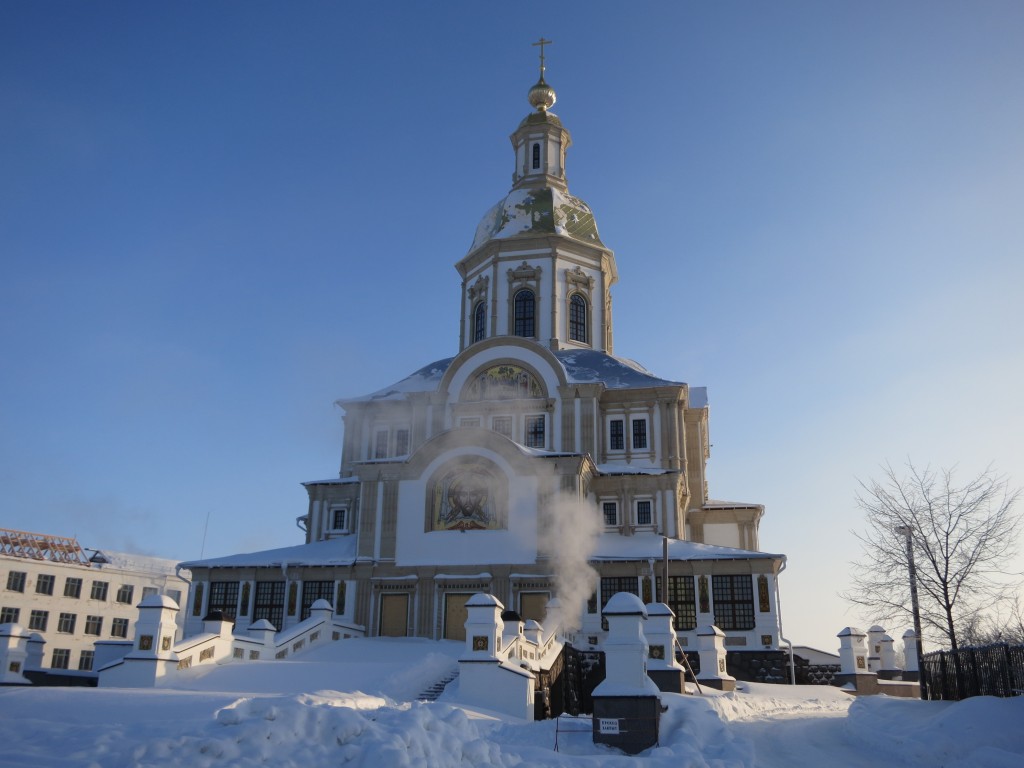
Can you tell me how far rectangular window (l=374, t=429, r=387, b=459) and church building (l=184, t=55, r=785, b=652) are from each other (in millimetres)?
69

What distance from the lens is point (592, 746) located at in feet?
51.5

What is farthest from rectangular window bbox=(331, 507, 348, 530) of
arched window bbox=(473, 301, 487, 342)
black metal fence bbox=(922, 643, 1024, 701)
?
black metal fence bbox=(922, 643, 1024, 701)

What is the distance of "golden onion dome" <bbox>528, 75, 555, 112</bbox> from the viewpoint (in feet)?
Result: 182

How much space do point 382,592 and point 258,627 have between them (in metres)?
8.03

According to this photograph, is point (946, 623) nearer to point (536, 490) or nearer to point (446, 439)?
point (536, 490)

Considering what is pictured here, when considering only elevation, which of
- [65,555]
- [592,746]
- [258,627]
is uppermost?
[65,555]

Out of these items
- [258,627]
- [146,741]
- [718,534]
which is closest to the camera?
[146,741]

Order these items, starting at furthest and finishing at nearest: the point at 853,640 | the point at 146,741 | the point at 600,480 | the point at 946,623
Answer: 1. the point at 600,480
2. the point at 853,640
3. the point at 946,623
4. the point at 146,741

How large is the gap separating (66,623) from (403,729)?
5304cm

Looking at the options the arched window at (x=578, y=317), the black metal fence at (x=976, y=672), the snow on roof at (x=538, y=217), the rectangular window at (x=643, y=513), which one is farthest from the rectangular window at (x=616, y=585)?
the snow on roof at (x=538, y=217)

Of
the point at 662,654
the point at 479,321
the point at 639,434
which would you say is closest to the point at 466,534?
the point at 639,434

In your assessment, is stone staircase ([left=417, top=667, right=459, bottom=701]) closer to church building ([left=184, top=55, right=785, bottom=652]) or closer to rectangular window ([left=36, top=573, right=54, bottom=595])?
church building ([left=184, top=55, right=785, bottom=652])

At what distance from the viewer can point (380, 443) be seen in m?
45.6

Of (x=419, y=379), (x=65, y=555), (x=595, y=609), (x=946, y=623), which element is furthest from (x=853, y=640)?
(x=65, y=555)
